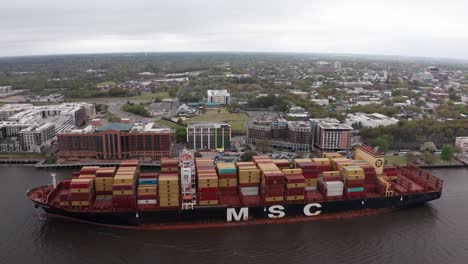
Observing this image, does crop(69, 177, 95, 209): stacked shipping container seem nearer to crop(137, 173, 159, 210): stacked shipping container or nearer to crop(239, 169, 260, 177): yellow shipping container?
crop(137, 173, 159, 210): stacked shipping container

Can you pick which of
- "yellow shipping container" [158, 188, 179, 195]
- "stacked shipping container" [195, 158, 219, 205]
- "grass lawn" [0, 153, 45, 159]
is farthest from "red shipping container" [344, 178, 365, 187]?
"grass lawn" [0, 153, 45, 159]

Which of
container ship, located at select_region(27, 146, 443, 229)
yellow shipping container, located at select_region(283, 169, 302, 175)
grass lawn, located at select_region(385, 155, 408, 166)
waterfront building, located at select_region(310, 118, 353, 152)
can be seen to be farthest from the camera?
waterfront building, located at select_region(310, 118, 353, 152)

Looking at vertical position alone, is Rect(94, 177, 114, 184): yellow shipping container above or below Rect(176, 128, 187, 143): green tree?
above

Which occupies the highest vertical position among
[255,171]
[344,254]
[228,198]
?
[255,171]

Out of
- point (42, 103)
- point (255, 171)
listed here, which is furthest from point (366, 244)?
point (42, 103)

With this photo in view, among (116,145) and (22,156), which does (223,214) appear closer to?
(116,145)

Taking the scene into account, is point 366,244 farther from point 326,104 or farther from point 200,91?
point 200,91

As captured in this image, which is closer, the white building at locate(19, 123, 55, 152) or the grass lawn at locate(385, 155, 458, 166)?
the grass lawn at locate(385, 155, 458, 166)
